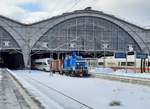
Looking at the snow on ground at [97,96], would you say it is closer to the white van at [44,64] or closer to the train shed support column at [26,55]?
the white van at [44,64]

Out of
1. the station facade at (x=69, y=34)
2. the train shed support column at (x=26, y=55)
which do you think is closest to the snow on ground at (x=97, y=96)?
the station facade at (x=69, y=34)

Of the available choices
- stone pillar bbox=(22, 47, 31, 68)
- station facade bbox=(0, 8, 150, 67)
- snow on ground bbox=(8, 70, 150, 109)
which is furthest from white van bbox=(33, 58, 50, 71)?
snow on ground bbox=(8, 70, 150, 109)

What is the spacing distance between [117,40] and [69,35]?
15.9m

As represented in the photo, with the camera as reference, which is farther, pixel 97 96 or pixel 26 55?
pixel 26 55

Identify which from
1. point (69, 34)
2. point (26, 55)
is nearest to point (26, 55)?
point (26, 55)

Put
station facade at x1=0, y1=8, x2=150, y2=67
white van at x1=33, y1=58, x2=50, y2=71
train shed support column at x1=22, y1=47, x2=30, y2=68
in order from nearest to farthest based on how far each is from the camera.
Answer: white van at x1=33, y1=58, x2=50, y2=71 → station facade at x1=0, y1=8, x2=150, y2=67 → train shed support column at x1=22, y1=47, x2=30, y2=68

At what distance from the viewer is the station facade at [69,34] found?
132 meters

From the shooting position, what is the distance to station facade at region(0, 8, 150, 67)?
5187 inches

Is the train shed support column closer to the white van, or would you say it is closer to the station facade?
the station facade

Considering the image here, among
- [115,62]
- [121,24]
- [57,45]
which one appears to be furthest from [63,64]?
[121,24]

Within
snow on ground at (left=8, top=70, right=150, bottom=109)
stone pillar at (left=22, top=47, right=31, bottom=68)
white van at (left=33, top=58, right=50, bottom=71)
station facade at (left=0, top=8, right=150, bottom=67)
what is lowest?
snow on ground at (left=8, top=70, right=150, bottom=109)

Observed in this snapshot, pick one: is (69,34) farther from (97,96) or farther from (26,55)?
(97,96)

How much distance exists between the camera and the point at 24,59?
5231 inches

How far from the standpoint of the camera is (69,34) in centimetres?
13350
